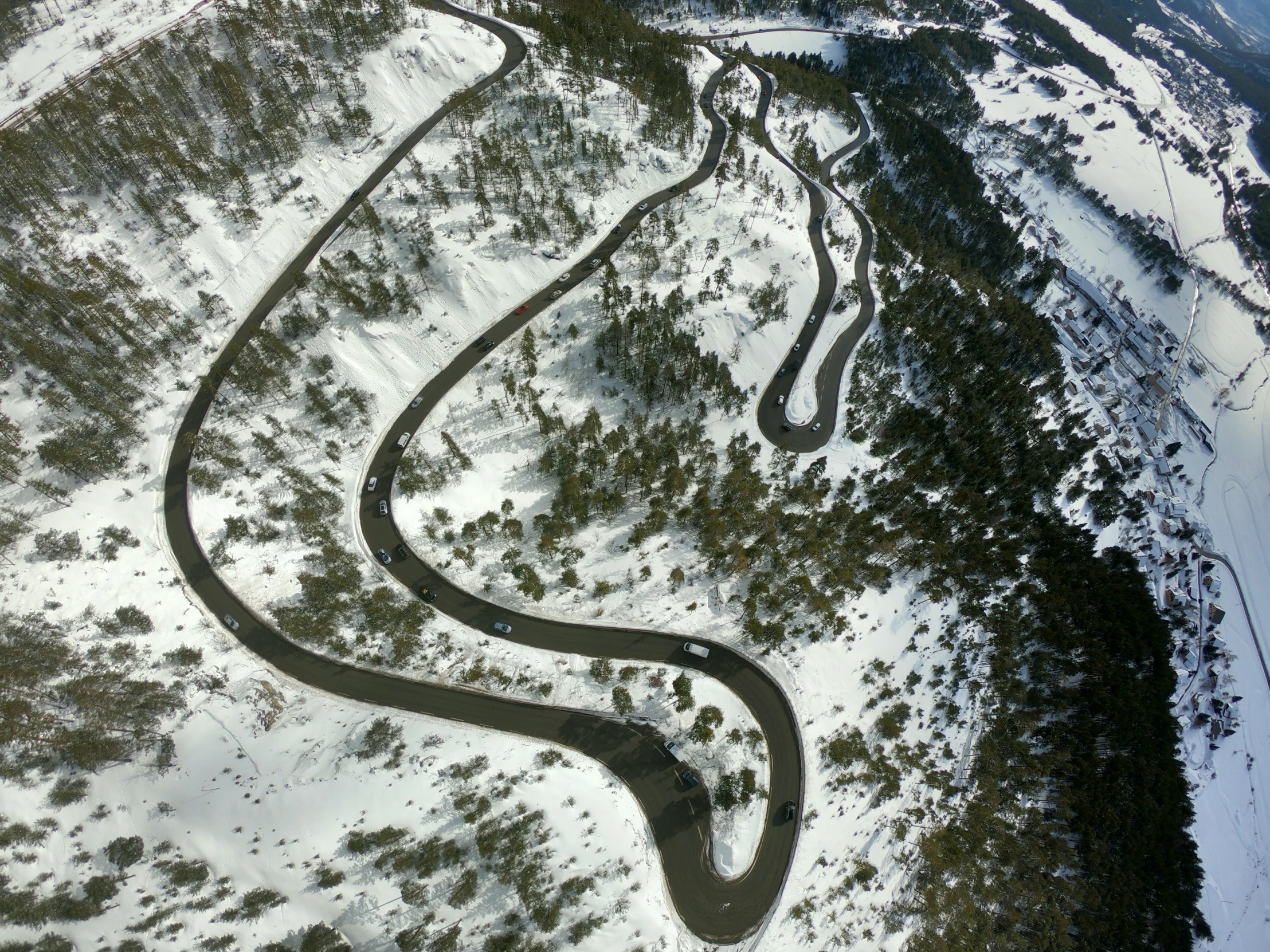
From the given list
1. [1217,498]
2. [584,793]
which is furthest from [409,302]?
[1217,498]

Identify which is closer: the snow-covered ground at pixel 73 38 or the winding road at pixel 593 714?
the winding road at pixel 593 714

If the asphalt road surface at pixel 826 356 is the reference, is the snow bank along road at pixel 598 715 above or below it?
below

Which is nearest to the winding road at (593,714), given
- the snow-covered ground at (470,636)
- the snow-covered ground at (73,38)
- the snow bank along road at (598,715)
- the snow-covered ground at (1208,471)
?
the snow bank along road at (598,715)

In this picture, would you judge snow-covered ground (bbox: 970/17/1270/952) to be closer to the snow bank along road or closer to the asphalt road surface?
the asphalt road surface

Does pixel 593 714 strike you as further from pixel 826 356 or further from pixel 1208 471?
pixel 1208 471

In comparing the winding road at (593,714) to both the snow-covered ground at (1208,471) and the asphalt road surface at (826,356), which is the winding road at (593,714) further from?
the snow-covered ground at (1208,471)

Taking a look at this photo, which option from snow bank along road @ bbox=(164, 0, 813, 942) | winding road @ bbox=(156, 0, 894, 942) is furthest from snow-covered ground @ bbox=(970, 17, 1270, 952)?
snow bank along road @ bbox=(164, 0, 813, 942)
